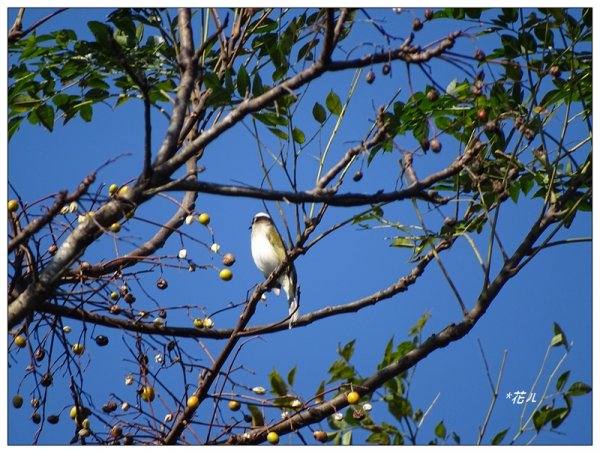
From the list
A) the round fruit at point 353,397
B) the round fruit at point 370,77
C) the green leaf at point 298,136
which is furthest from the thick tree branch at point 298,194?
the round fruit at point 353,397

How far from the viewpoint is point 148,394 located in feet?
11.8

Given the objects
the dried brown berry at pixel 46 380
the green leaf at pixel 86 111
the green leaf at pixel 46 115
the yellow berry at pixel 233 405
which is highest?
the green leaf at pixel 86 111

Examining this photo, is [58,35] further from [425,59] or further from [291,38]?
[425,59]

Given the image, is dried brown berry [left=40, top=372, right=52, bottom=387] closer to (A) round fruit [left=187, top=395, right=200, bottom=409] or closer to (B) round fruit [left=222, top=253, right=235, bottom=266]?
(A) round fruit [left=187, top=395, right=200, bottom=409]

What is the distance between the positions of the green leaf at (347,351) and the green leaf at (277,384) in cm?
33

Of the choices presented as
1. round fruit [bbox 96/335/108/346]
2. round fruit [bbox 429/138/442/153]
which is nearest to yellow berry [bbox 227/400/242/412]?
round fruit [bbox 96/335/108/346]

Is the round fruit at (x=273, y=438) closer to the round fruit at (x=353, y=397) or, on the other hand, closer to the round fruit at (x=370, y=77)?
the round fruit at (x=353, y=397)

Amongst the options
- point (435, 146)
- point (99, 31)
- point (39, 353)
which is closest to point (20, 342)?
point (39, 353)

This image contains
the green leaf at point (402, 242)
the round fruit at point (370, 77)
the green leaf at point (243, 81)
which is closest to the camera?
the green leaf at point (243, 81)

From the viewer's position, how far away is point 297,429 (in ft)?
11.8

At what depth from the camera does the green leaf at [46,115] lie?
4.18m

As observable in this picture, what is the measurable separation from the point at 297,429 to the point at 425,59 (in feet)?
5.95

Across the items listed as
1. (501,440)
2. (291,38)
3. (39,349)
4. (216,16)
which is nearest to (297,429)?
(501,440)

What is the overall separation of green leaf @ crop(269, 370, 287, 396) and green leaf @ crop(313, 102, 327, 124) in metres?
1.22
